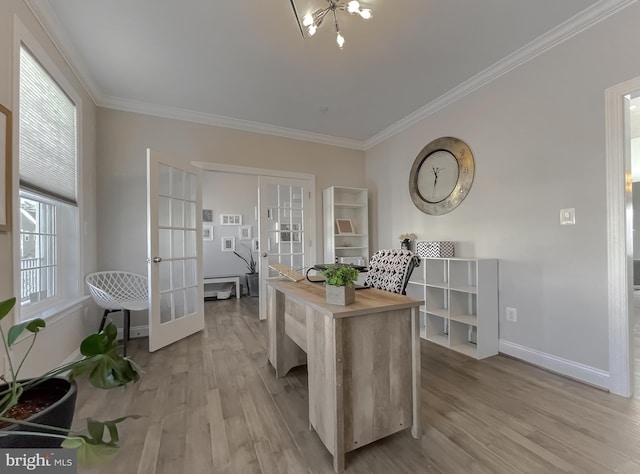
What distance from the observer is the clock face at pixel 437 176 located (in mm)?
3055

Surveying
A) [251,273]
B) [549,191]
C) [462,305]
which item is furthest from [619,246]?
[251,273]

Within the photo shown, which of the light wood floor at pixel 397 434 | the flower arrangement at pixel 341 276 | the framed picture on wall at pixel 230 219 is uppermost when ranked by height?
the framed picture on wall at pixel 230 219

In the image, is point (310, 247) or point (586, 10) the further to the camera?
point (310, 247)

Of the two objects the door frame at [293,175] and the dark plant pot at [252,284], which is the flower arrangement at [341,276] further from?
the dark plant pot at [252,284]

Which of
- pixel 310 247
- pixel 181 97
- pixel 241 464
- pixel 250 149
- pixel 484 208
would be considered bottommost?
pixel 241 464

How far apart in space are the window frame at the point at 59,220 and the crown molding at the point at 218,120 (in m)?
0.53

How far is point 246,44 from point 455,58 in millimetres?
1775

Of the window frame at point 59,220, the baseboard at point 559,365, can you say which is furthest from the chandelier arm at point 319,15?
the baseboard at point 559,365

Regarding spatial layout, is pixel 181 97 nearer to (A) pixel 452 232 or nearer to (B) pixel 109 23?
(B) pixel 109 23

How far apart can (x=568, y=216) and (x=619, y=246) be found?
14.2 inches

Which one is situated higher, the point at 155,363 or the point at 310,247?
the point at 310,247

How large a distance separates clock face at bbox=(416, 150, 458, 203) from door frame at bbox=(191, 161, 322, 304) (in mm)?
1473

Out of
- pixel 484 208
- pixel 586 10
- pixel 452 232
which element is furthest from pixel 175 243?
pixel 586 10

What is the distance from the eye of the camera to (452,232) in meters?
3.05
